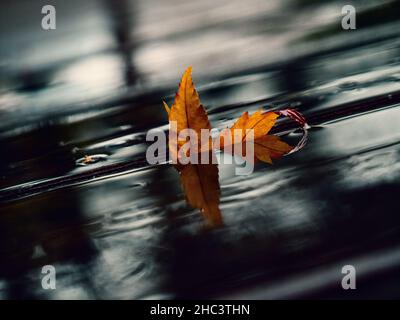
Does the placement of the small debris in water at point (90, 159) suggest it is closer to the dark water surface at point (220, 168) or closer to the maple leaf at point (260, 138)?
Answer: the dark water surface at point (220, 168)

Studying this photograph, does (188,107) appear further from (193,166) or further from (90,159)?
(90,159)

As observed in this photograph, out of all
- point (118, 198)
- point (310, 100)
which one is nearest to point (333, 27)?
point (310, 100)

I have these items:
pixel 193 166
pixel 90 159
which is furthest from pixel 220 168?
pixel 90 159

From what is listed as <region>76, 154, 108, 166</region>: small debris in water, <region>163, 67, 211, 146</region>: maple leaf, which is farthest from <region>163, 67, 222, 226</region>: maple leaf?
<region>76, 154, 108, 166</region>: small debris in water

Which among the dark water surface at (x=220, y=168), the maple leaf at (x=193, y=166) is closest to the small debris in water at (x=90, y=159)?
the dark water surface at (x=220, y=168)
